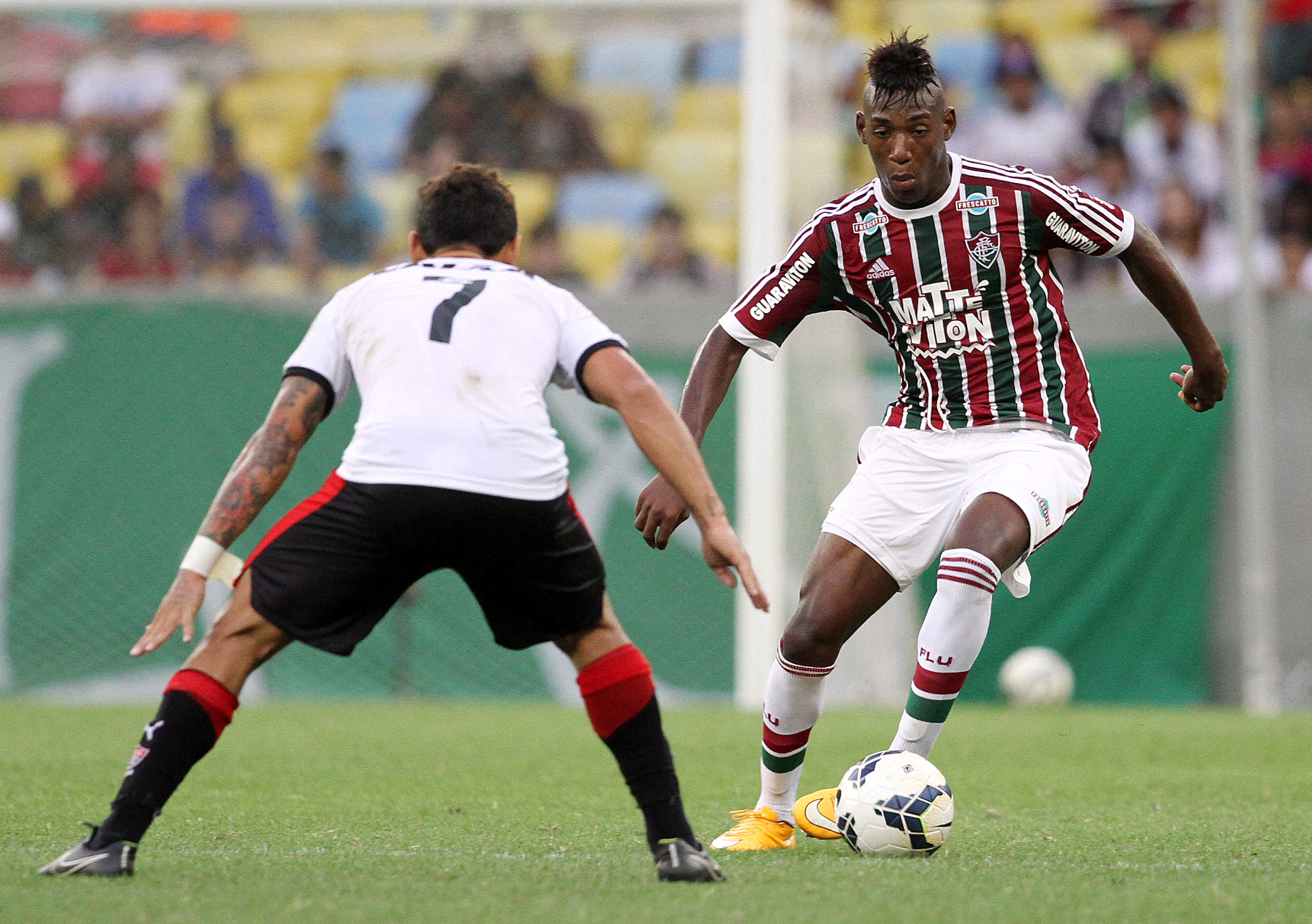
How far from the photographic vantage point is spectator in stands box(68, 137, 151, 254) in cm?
1260

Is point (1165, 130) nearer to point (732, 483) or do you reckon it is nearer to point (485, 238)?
point (732, 483)

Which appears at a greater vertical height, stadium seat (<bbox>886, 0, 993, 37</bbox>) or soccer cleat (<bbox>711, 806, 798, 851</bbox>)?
stadium seat (<bbox>886, 0, 993, 37</bbox>)

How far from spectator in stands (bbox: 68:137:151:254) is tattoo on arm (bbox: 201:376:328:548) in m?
9.52

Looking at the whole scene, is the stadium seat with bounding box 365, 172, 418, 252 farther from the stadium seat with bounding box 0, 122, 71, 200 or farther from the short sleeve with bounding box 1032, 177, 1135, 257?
the short sleeve with bounding box 1032, 177, 1135, 257

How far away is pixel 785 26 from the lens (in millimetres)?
10234

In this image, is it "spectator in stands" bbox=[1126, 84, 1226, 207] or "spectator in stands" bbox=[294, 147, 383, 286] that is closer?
"spectator in stands" bbox=[294, 147, 383, 286]

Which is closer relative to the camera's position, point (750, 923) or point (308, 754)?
point (750, 923)

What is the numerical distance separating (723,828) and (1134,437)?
688cm

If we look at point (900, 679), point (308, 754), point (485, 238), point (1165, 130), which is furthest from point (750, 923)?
point (1165, 130)

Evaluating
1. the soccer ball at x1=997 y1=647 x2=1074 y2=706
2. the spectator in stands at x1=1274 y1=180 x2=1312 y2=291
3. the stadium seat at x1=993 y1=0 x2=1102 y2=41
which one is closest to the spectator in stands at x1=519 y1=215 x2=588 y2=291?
the soccer ball at x1=997 y1=647 x2=1074 y2=706

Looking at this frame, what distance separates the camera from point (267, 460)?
3.74 meters

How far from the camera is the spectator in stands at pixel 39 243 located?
12.5 meters

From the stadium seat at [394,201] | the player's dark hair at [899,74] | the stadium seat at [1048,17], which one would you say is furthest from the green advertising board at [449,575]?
the player's dark hair at [899,74]

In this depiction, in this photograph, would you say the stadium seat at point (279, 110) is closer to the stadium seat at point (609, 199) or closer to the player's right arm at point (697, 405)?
the stadium seat at point (609, 199)
